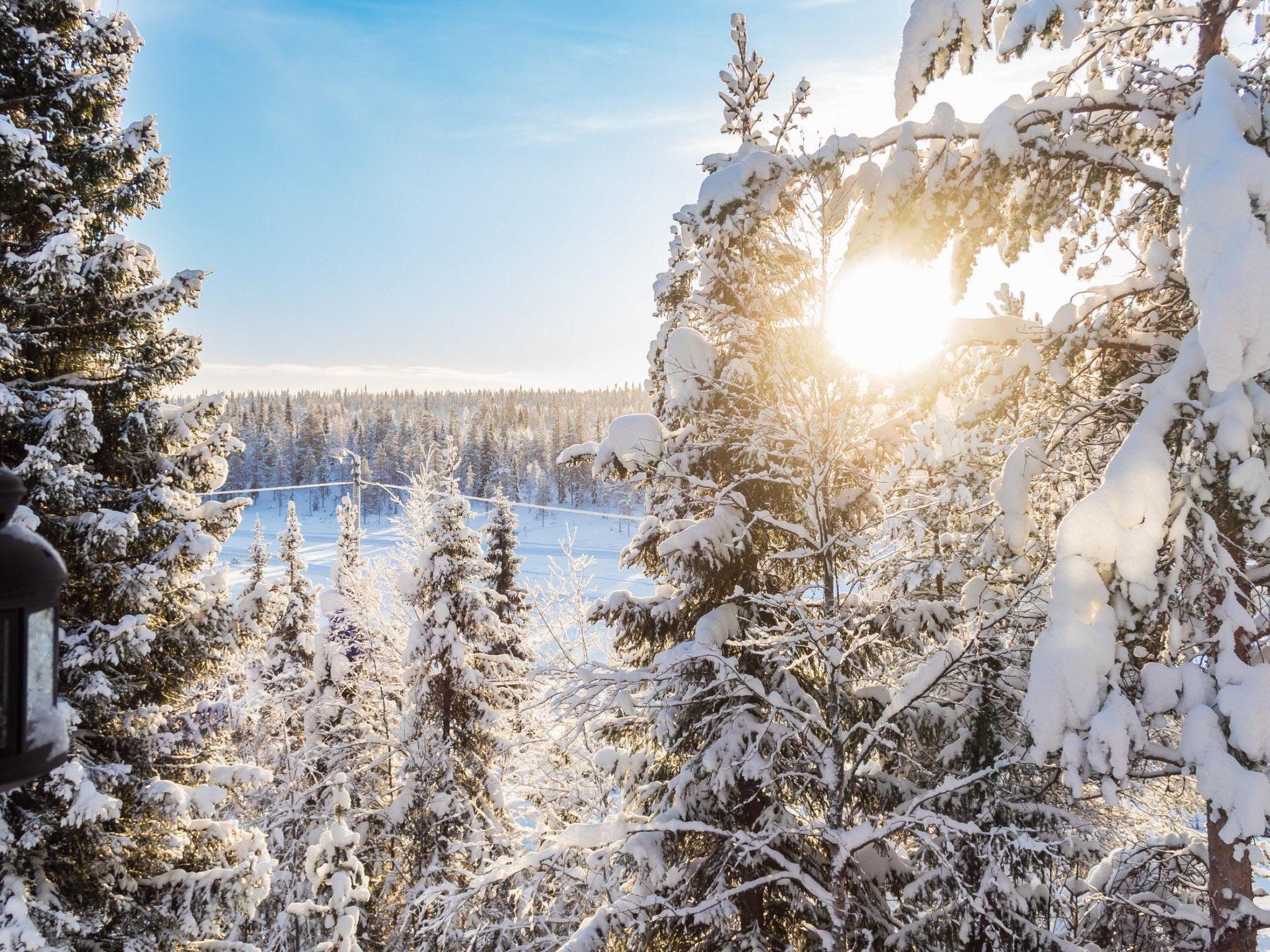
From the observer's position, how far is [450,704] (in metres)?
12.3

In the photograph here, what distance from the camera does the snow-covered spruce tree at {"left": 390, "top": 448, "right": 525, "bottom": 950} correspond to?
38.6 feet

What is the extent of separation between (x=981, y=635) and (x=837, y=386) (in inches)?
75.8

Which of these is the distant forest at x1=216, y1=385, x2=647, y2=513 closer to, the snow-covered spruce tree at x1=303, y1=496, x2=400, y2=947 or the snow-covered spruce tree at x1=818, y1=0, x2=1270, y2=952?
the snow-covered spruce tree at x1=303, y1=496, x2=400, y2=947

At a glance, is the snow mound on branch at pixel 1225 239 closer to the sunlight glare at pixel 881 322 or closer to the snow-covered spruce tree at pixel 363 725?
the sunlight glare at pixel 881 322

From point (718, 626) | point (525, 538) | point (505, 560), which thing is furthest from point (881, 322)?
point (525, 538)

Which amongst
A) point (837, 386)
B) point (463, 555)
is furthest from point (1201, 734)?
point (463, 555)

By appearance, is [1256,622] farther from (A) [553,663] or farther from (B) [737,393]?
(A) [553,663]

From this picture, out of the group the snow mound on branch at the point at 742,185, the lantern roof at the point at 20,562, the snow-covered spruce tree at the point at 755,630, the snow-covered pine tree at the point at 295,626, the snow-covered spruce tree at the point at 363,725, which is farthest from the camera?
the snow-covered pine tree at the point at 295,626

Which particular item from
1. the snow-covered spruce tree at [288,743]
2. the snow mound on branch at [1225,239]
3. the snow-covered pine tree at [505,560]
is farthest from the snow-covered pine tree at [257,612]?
the snow-covered pine tree at [505,560]

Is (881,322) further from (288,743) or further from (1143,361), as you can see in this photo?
(288,743)

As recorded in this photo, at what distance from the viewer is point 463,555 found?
12.5 meters

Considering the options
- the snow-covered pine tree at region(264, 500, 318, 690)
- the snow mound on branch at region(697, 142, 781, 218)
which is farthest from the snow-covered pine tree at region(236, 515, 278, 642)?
the snow-covered pine tree at region(264, 500, 318, 690)

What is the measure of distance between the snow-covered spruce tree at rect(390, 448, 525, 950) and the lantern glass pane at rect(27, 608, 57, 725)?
10380 mm

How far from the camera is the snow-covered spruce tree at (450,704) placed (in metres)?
11.8
